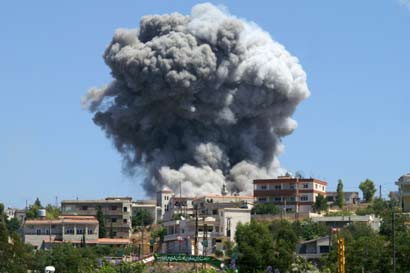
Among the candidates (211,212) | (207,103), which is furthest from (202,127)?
(211,212)

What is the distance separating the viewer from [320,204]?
114 m

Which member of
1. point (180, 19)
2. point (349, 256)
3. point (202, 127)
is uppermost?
point (180, 19)

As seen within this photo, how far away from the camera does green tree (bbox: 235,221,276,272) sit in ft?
251

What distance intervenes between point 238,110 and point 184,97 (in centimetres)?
707

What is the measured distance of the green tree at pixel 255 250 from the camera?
251 ft

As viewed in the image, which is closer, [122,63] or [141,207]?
[141,207]

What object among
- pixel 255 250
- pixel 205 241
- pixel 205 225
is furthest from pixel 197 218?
pixel 255 250

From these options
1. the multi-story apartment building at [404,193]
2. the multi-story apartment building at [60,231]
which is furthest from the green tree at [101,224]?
the multi-story apartment building at [404,193]

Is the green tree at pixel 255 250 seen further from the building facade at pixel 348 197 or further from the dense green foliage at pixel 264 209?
the building facade at pixel 348 197

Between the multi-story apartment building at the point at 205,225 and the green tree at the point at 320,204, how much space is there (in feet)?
18.9

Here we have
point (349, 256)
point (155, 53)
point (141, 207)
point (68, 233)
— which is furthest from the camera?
point (155, 53)

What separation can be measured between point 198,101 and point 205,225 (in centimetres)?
3573

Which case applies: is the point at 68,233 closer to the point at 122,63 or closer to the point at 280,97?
the point at 122,63

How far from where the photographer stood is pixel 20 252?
7081cm
